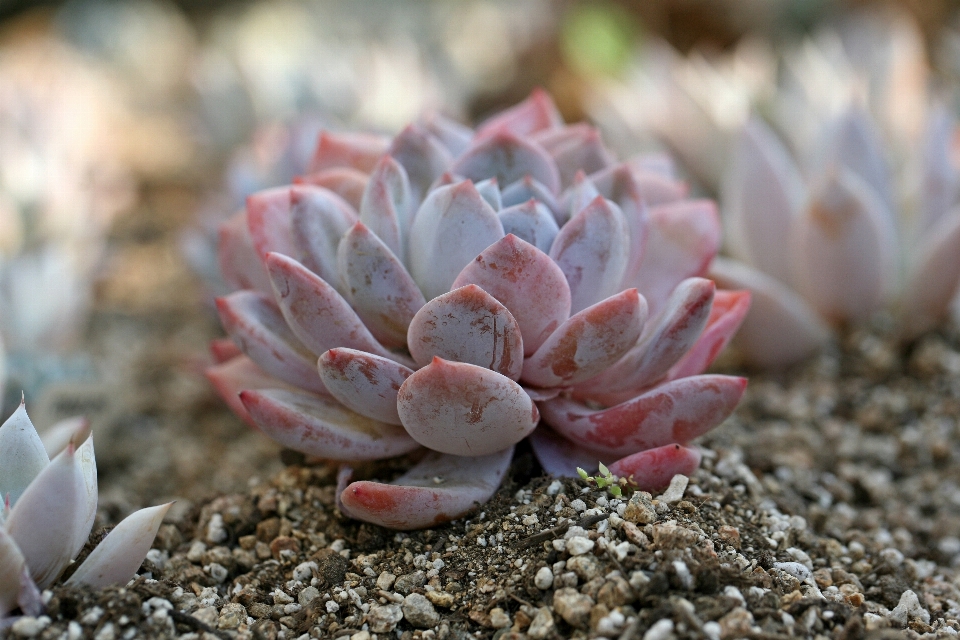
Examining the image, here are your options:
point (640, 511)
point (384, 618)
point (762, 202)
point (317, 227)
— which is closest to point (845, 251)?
point (762, 202)

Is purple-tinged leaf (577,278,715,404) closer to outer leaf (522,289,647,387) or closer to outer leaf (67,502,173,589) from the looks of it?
outer leaf (522,289,647,387)

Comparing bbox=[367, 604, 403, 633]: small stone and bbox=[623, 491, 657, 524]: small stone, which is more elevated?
bbox=[623, 491, 657, 524]: small stone

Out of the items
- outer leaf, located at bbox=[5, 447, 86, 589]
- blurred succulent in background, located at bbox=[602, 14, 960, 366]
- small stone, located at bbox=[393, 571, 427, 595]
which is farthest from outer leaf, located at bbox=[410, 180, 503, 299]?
blurred succulent in background, located at bbox=[602, 14, 960, 366]

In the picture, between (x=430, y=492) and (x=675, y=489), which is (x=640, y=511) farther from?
(x=430, y=492)

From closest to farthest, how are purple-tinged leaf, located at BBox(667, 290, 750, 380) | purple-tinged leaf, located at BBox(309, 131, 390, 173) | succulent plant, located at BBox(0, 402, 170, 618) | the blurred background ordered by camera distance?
1. succulent plant, located at BBox(0, 402, 170, 618)
2. purple-tinged leaf, located at BBox(667, 290, 750, 380)
3. purple-tinged leaf, located at BBox(309, 131, 390, 173)
4. the blurred background

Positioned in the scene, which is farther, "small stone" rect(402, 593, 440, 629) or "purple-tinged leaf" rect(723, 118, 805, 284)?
"purple-tinged leaf" rect(723, 118, 805, 284)

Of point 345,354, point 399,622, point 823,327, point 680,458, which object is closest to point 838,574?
→ point 680,458

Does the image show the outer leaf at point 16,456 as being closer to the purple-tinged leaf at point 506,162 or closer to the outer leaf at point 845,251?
the purple-tinged leaf at point 506,162
